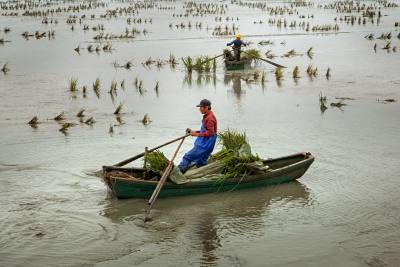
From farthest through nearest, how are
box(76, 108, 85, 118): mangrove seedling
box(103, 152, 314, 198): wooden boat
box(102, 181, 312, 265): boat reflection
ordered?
box(76, 108, 85, 118): mangrove seedling
box(103, 152, 314, 198): wooden boat
box(102, 181, 312, 265): boat reflection

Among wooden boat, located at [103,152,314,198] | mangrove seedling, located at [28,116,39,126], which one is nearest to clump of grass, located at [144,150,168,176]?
wooden boat, located at [103,152,314,198]

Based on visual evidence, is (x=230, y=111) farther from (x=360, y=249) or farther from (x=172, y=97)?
(x=360, y=249)

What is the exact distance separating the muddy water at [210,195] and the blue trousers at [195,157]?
0.65 m

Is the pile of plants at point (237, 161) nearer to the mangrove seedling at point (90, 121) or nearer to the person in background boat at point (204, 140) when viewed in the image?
the person in background boat at point (204, 140)

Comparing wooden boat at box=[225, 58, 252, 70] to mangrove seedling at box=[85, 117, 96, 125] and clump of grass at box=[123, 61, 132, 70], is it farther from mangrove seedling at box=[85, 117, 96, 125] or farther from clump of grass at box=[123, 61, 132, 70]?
mangrove seedling at box=[85, 117, 96, 125]

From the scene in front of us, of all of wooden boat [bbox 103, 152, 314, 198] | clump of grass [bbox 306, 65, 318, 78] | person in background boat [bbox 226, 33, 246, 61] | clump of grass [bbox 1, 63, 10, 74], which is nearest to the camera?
wooden boat [bbox 103, 152, 314, 198]

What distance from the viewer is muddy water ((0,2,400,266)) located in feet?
28.4

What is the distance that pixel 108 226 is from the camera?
9.51 metres

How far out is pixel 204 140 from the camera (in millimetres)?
10758

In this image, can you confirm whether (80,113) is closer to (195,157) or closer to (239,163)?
(195,157)

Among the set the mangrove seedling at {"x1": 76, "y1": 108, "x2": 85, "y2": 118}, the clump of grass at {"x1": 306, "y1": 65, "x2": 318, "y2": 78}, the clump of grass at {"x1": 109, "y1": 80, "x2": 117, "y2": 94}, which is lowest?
the mangrove seedling at {"x1": 76, "y1": 108, "x2": 85, "y2": 118}

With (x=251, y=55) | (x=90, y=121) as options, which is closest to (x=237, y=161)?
(x=90, y=121)

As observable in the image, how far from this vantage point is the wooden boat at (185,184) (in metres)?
10.2

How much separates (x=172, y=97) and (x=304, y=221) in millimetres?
11817
